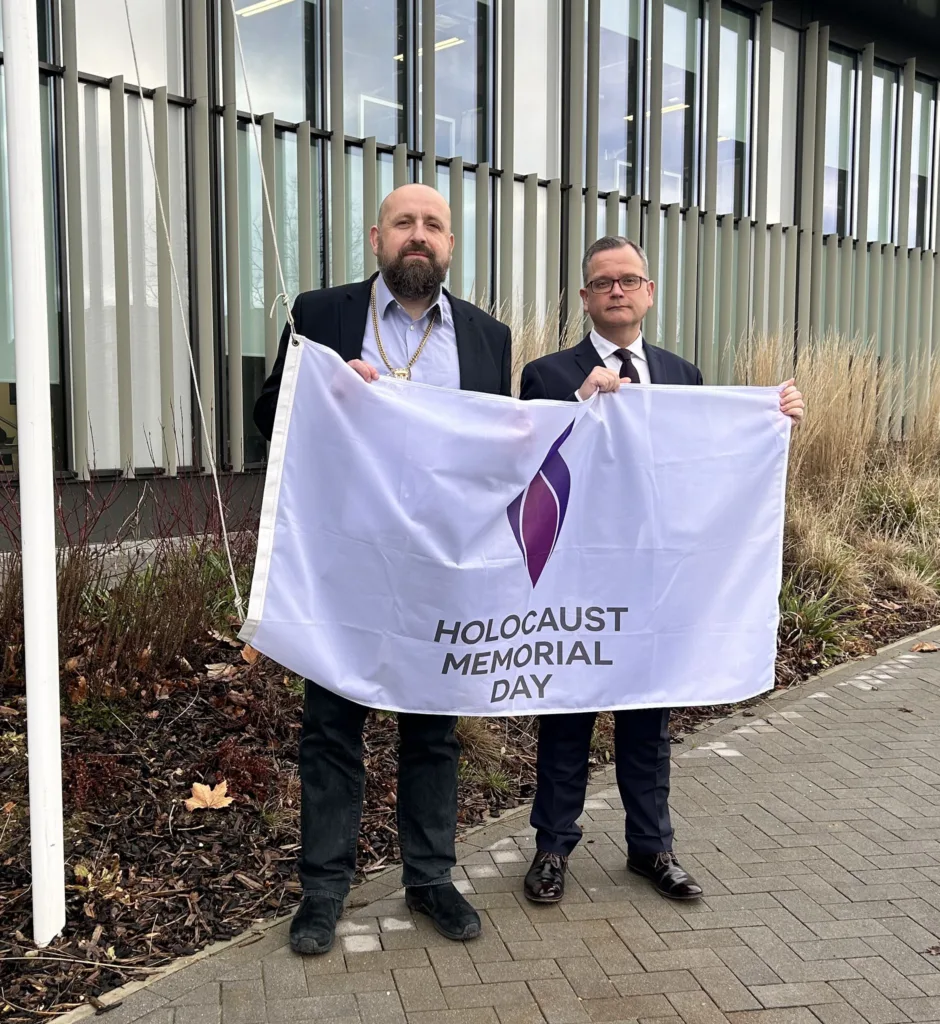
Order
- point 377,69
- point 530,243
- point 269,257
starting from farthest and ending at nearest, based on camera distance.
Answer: point 530,243
point 377,69
point 269,257

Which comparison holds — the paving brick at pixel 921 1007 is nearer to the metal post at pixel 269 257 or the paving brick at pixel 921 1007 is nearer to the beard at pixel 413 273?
the beard at pixel 413 273

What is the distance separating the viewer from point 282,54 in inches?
364

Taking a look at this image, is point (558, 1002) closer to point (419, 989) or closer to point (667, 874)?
point (419, 989)

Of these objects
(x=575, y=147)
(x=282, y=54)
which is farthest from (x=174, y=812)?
(x=575, y=147)

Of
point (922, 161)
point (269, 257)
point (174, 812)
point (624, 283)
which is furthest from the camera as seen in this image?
point (922, 161)

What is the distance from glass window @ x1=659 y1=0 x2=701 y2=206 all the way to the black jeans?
418 inches

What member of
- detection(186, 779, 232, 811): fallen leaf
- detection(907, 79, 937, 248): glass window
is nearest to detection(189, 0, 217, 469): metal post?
detection(186, 779, 232, 811): fallen leaf

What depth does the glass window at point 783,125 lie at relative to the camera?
550 inches

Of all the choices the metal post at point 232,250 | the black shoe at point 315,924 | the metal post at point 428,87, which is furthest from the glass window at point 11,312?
the black shoe at point 315,924

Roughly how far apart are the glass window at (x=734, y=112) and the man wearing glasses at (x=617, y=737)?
10436mm

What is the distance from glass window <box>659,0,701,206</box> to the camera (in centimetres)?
1273

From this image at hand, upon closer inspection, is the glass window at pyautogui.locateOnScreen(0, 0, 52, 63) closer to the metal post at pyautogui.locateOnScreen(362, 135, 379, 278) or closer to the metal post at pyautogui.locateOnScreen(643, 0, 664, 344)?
the metal post at pyautogui.locateOnScreen(362, 135, 379, 278)

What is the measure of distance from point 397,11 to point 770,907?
918 centimetres

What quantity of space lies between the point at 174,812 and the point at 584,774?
160 cm
